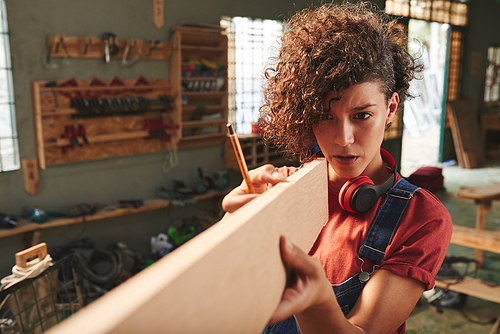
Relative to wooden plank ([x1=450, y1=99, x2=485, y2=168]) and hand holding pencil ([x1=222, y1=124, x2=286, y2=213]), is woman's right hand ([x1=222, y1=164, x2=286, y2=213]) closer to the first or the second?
hand holding pencil ([x1=222, y1=124, x2=286, y2=213])

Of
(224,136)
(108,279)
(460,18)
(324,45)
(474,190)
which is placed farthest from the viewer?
(460,18)

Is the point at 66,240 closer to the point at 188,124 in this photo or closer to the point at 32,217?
the point at 32,217

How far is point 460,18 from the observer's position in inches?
342

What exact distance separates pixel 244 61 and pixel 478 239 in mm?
3515

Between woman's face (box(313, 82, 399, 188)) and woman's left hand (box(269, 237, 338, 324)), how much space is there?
0.42 m

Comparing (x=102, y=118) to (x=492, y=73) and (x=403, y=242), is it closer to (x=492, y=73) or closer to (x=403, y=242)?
(x=403, y=242)

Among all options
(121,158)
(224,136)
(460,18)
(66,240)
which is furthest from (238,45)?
(460,18)

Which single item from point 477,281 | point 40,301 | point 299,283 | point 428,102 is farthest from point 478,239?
point 428,102

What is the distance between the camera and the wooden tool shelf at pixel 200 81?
14.4ft

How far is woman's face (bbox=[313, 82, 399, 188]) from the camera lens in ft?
3.20

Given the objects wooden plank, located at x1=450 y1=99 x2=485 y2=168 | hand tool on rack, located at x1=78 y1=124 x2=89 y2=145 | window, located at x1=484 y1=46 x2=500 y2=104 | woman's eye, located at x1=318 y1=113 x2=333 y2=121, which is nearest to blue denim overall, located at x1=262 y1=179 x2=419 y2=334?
woman's eye, located at x1=318 y1=113 x2=333 y2=121

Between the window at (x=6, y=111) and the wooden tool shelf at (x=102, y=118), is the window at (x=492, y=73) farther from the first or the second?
the window at (x=6, y=111)

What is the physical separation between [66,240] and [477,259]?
421 cm

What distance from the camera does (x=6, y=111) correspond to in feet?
11.5
